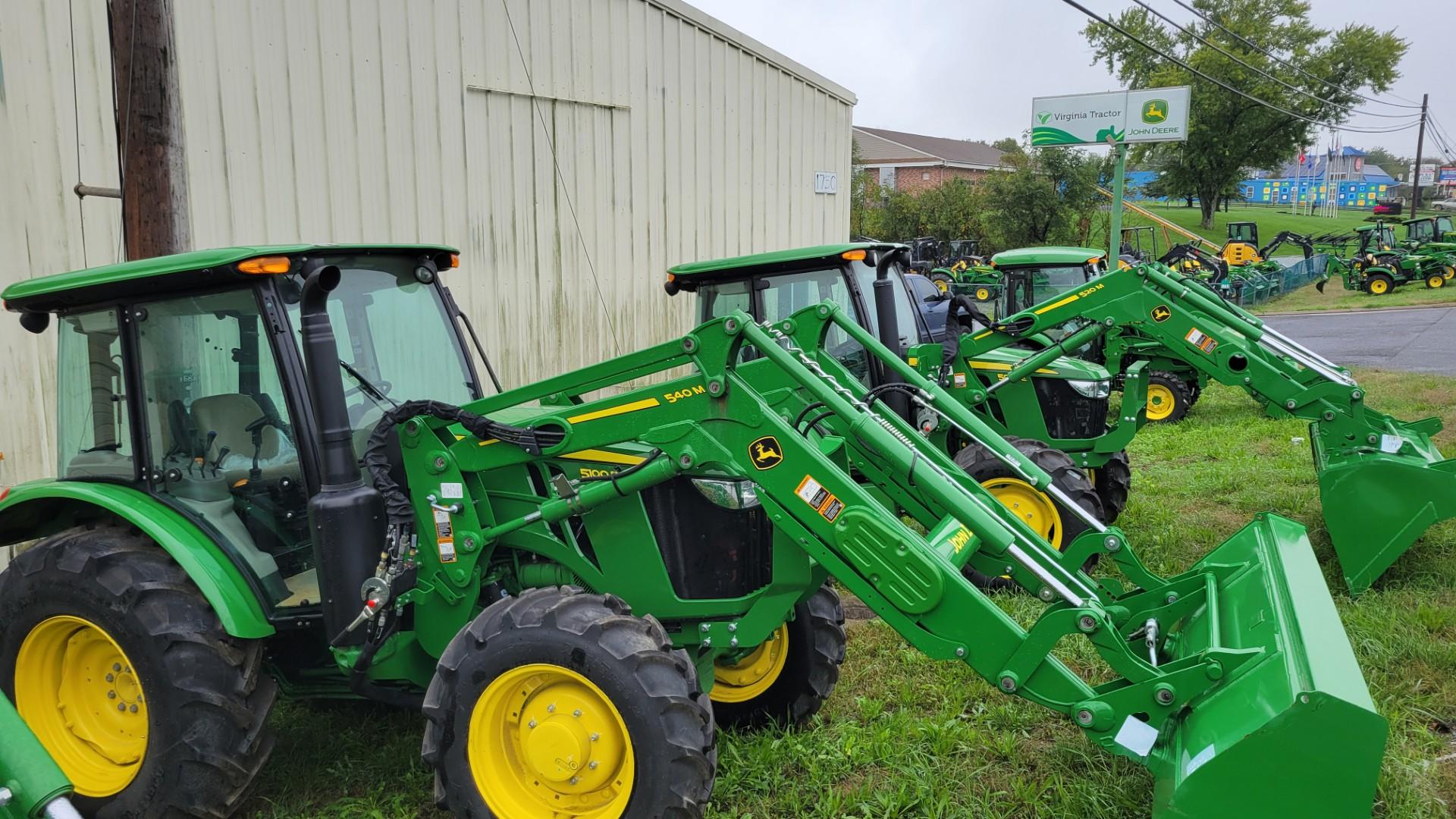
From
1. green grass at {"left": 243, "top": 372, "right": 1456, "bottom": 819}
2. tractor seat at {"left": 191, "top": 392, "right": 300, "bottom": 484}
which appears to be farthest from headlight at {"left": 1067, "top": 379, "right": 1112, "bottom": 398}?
tractor seat at {"left": 191, "top": 392, "right": 300, "bottom": 484}

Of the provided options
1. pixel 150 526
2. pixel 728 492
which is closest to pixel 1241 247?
pixel 728 492

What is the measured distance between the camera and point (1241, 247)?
28672 millimetres

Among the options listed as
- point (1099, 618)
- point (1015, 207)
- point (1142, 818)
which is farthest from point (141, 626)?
point (1015, 207)

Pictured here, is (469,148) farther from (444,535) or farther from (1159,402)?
(1159,402)

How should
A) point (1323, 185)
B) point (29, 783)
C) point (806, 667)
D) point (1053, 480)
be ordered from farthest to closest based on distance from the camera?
point (1323, 185), point (1053, 480), point (806, 667), point (29, 783)

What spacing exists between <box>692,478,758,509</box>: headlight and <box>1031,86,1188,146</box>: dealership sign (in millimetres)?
17463

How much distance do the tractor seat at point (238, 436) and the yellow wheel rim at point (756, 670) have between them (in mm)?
1933

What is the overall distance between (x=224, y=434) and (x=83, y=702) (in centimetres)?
119

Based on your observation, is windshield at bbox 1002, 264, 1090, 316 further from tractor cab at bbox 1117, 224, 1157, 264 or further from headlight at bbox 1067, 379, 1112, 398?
headlight at bbox 1067, 379, 1112, 398

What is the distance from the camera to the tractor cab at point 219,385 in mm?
3572

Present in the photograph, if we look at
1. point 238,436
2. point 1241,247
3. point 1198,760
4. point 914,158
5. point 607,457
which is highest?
point 914,158

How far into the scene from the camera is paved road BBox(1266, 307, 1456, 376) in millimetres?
14426

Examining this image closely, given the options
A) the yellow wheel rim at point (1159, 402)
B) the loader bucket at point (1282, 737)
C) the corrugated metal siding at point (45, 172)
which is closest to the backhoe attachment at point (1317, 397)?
the loader bucket at point (1282, 737)

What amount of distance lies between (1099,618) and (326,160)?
642 cm
